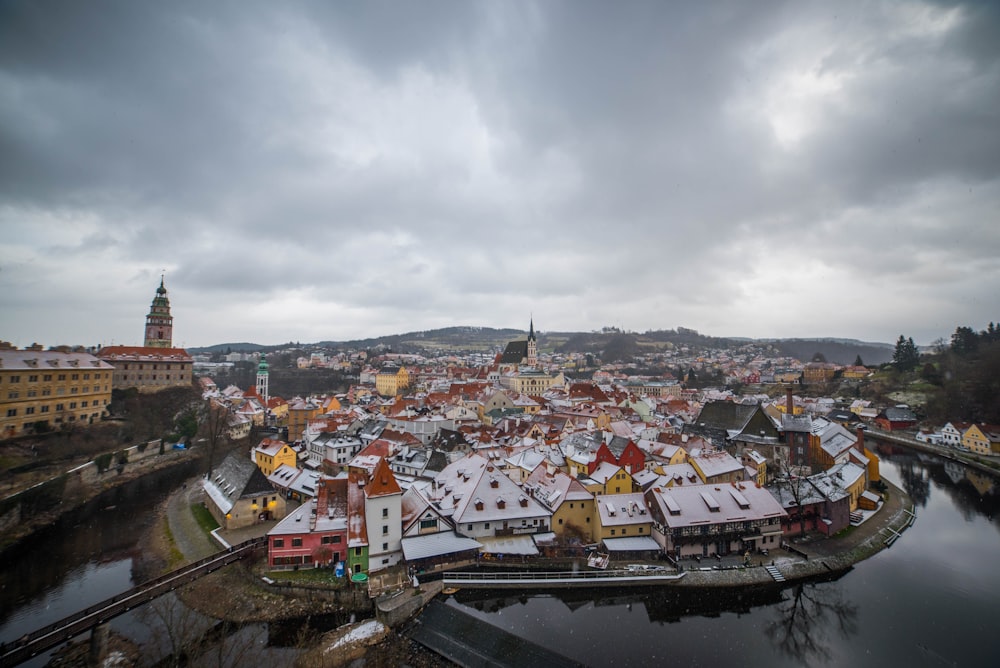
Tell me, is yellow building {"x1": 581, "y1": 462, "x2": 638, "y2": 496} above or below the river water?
above

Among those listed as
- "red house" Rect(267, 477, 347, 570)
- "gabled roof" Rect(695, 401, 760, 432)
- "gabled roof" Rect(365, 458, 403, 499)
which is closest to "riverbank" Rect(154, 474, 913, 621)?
"red house" Rect(267, 477, 347, 570)

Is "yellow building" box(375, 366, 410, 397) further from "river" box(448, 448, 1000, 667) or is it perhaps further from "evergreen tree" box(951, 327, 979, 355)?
"evergreen tree" box(951, 327, 979, 355)

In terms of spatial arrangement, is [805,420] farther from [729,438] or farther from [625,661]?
[625,661]

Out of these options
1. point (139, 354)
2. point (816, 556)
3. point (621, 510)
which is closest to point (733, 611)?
point (621, 510)

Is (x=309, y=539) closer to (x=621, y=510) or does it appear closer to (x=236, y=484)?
(x=236, y=484)

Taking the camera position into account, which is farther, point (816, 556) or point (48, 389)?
point (48, 389)

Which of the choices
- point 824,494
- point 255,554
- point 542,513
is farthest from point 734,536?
point 255,554
